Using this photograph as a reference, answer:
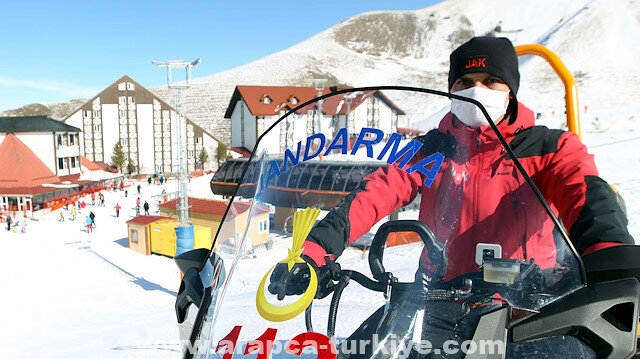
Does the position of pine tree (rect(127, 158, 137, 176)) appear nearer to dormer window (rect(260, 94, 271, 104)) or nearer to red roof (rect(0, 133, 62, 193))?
red roof (rect(0, 133, 62, 193))

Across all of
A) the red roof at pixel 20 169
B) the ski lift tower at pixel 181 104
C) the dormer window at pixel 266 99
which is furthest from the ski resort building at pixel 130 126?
the ski lift tower at pixel 181 104

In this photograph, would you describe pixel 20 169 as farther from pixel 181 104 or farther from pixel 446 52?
pixel 446 52

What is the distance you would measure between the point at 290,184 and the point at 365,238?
38 centimetres

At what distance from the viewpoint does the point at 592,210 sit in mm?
1500

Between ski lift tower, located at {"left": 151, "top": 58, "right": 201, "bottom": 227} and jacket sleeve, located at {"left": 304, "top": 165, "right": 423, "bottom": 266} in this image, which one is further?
ski lift tower, located at {"left": 151, "top": 58, "right": 201, "bottom": 227}

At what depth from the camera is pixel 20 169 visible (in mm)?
34500

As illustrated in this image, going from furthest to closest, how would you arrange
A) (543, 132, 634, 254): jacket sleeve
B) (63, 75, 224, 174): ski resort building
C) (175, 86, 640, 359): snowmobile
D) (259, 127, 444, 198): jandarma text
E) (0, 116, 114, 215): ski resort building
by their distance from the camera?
(63, 75, 224, 174): ski resort building → (0, 116, 114, 215): ski resort building → (259, 127, 444, 198): jandarma text → (543, 132, 634, 254): jacket sleeve → (175, 86, 640, 359): snowmobile

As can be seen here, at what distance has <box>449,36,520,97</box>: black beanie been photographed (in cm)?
193

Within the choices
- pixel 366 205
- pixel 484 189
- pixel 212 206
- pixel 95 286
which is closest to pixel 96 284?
pixel 95 286

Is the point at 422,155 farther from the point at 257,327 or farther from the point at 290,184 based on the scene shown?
the point at 257,327

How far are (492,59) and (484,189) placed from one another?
572mm

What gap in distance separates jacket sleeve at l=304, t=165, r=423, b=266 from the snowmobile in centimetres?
4

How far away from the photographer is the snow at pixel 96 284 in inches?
324

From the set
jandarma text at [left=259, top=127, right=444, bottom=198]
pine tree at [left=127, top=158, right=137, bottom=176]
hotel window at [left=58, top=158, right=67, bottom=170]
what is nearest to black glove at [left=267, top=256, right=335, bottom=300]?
jandarma text at [left=259, top=127, right=444, bottom=198]
